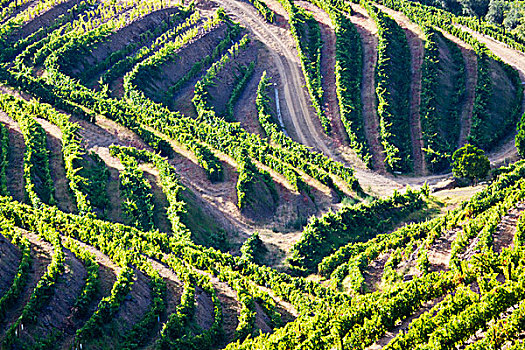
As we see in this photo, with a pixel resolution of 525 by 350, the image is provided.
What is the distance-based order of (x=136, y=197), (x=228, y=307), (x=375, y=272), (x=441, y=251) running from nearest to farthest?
(x=228, y=307) < (x=441, y=251) < (x=375, y=272) < (x=136, y=197)

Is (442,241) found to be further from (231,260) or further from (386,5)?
(386,5)

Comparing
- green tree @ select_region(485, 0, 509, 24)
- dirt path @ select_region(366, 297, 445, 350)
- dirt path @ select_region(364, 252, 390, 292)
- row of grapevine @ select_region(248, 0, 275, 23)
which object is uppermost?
green tree @ select_region(485, 0, 509, 24)

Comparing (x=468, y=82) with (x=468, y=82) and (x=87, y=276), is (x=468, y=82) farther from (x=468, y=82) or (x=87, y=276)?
(x=87, y=276)

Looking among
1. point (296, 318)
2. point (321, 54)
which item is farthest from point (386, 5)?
point (296, 318)

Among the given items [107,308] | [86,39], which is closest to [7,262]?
[107,308]

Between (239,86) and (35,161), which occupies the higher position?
(239,86)

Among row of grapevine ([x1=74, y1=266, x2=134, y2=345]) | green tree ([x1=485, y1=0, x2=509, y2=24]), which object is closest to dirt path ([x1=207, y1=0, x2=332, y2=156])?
green tree ([x1=485, y1=0, x2=509, y2=24])

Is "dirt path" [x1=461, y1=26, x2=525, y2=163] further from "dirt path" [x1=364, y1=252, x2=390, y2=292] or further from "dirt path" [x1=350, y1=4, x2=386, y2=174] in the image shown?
"dirt path" [x1=364, y1=252, x2=390, y2=292]
